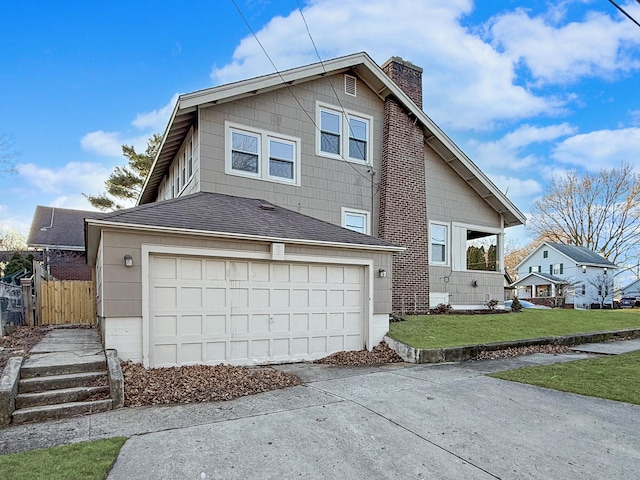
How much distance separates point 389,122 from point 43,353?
11364 mm

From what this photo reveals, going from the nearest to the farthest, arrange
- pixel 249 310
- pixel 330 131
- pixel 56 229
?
pixel 249 310 → pixel 330 131 → pixel 56 229

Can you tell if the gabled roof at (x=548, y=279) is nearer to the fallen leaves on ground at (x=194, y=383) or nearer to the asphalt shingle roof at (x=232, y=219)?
the asphalt shingle roof at (x=232, y=219)

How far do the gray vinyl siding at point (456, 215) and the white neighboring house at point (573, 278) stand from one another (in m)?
23.0

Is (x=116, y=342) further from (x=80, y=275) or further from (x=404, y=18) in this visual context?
(x=80, y=275)

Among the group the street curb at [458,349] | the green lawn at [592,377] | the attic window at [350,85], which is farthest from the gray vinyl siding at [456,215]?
the green lawn at [592,377]

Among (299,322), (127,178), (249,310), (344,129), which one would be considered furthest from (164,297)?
(127,178)

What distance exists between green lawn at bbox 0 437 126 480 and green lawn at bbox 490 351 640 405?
633cm

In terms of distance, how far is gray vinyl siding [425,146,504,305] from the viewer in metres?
14.5

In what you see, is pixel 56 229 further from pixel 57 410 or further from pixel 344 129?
pixel 57 410

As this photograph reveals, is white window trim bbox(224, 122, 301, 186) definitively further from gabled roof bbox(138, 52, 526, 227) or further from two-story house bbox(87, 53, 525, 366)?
gabled roof bbox(138, 52, 526, 227)

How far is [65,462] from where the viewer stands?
361 centimetres

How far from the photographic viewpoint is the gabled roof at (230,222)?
722cm

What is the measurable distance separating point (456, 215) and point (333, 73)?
697 centimetres

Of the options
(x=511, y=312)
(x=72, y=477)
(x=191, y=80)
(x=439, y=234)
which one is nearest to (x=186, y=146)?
(x=191, y=80)
